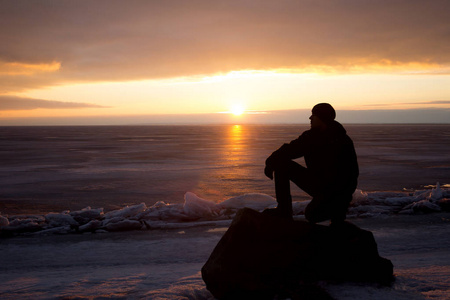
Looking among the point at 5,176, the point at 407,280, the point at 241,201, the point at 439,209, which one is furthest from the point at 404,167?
the point at 5,176

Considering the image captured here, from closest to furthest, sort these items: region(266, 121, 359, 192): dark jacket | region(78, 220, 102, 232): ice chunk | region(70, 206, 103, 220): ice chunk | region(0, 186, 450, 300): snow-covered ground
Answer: region(266, 121, 359, 192): dark jacket → region(0, 186, 450, 300): snow-covered ground → region(78, 220, 102, 232): ice chunk → region(70, 206, 103, 220): ice chunk

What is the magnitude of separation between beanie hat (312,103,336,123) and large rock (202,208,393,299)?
1100mm

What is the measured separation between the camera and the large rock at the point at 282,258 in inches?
148

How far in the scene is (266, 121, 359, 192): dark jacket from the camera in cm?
396

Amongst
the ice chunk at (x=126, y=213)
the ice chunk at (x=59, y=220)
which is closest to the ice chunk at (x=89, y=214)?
the ice chunk at (x=126, y=213)

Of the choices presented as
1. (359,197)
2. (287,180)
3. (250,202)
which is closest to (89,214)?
(250,202)

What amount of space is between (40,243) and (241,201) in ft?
14.7

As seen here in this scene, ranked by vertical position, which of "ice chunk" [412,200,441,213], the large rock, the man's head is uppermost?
the man's head

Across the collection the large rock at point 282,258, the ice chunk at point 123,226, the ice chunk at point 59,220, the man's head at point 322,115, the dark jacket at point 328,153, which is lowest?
the ice chunk at point 123,226

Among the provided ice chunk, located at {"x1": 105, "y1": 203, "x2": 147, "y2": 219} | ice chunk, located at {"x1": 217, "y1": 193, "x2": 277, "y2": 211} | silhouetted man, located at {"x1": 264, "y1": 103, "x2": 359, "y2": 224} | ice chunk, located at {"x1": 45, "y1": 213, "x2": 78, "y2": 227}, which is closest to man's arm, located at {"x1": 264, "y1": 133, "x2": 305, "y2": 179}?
silhouetted man, located at {"x1": 264, "y1": 103, "x2": 359, "y2": 224}

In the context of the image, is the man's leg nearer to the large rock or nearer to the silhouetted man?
the silhouetted man

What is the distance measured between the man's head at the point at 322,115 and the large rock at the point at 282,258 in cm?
104

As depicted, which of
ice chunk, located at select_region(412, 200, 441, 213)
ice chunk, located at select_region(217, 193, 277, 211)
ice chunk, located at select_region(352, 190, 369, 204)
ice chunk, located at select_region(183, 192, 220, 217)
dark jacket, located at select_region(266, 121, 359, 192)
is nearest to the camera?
dark jacket, located at select_region(266, 121, 359, 192)

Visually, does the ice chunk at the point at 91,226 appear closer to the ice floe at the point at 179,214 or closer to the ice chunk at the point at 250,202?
the ice floe at the point at 179,214
